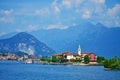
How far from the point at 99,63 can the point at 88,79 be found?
56.6 meters

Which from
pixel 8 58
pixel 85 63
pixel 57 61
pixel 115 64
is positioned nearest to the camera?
pixel 115 64

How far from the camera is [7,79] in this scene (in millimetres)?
36250

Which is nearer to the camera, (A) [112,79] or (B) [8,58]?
(A) [112,79]

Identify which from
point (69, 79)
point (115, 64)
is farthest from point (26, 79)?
point (115, 64)

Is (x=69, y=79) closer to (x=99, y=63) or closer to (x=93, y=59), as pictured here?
(x=99, y=63)

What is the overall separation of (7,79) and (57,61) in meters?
65.3

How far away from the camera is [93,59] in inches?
4043

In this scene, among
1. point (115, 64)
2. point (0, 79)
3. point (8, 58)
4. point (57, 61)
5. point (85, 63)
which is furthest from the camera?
point (8, 58)

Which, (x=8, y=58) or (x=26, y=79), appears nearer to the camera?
(x=26, y=79)

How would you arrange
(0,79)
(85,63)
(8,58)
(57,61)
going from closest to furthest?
(0,79) < (85,63) < (57,61) < (8,58)

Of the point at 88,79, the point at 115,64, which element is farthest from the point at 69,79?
the point at 115,64

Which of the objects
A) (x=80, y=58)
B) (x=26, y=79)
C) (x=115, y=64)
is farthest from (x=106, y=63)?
(x=80, y=58)

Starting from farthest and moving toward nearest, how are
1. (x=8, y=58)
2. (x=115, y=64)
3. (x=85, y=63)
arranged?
(x=8, y=58)
(x=85, y=63)
(x=115, y=64)

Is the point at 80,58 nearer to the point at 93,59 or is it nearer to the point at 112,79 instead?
the point at 93,59
